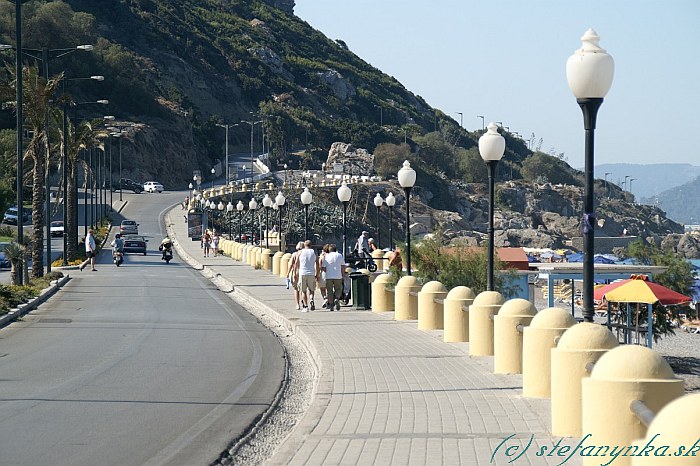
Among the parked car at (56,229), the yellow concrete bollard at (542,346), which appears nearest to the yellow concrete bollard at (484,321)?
the yellow concrete bollard at (542,346)

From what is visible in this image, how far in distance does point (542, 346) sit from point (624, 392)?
4.14 meters

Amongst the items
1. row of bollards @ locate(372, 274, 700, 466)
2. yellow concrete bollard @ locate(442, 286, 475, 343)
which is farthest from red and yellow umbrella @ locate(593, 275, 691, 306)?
row of bollards @ locate(372, 274, 700, 466)

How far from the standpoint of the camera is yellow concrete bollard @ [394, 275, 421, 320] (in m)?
22.0

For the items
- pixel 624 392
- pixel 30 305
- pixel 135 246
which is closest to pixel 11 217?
pixel 135 246

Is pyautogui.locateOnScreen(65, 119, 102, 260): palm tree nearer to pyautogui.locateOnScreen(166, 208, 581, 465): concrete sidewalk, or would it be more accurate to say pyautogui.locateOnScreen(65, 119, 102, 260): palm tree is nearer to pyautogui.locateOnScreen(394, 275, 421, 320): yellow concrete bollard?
pyautogui.locateOnScreen(394, 275, 421, 320): yellow concrete bollard

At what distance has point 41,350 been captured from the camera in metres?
17.1

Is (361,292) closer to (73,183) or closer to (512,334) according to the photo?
(512,334)

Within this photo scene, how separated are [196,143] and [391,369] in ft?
513

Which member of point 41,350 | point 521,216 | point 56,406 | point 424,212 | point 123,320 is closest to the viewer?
point 56,406

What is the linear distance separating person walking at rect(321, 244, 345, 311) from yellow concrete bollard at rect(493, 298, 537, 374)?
11.6 meters

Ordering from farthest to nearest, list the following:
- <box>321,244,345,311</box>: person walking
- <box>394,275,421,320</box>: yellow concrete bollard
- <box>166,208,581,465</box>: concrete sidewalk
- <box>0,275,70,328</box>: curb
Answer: <box>321,244,345,311</box>: person walking → <box>0,275,70,328</box>: curb → <box>394,275,421,320</box>: yellow concrete bollard → <box>166,208,581,465</box>: concrete sidewalk

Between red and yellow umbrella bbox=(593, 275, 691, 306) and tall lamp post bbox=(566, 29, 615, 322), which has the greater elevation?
tall lamp post bbox=(566, 29, 615, 322)

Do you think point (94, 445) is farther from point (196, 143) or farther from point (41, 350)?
point (196, 143)

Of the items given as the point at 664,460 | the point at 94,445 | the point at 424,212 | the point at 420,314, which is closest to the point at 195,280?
the point at 420,314
